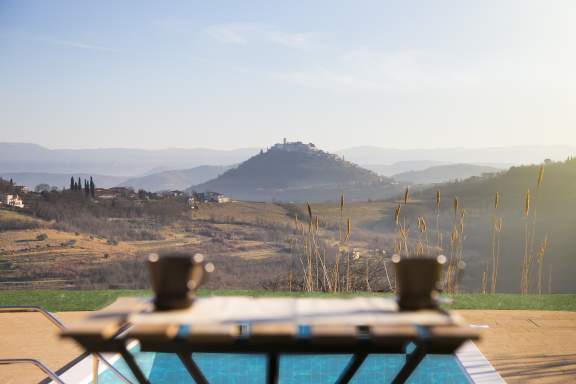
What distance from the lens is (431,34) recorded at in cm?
1205

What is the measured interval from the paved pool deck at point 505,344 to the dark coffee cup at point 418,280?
2.18 metres

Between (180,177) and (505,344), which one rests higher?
(180,177)

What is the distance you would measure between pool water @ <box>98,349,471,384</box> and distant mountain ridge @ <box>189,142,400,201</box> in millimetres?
26726

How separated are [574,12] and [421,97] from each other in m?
5.97

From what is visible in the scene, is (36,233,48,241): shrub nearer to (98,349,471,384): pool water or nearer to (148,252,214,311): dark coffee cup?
(98,349,471,384): pool water

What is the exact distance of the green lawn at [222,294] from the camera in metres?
5.57

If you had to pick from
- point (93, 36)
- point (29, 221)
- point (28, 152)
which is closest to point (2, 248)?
point (29, 221)

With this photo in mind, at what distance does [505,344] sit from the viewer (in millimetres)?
4316

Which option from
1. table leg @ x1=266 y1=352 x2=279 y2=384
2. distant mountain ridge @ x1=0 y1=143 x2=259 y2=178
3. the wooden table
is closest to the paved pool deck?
the wooden table

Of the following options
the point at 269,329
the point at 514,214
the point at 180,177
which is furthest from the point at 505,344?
the point at 180,177

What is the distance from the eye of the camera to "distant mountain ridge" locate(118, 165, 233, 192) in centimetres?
4214

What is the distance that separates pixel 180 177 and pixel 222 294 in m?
38.6

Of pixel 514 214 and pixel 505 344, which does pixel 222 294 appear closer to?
pixel 505 344

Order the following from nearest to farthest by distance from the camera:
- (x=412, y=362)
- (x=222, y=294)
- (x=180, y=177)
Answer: (x=412, y=362) < (x=222, y=294) < (x=180, y=177)
